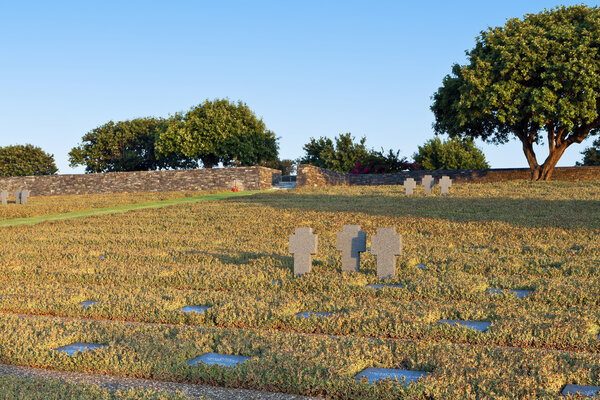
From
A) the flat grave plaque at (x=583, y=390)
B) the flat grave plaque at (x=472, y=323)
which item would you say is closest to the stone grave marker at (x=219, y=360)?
the flat grave plaque at (x=472, y=323)

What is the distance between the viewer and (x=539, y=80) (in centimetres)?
2997

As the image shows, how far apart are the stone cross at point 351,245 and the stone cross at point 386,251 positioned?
0.26 metres

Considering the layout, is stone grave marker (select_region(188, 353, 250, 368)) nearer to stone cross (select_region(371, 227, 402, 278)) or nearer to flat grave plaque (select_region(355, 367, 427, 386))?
flat grave plaque (select_region(355, 367, 427, 386))

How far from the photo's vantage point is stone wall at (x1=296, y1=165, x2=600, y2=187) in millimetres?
32453

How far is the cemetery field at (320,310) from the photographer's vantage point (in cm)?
365

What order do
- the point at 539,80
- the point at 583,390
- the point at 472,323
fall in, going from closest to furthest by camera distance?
1. the point at 583,390
2. the point at 472,323
3. the point at 539,80

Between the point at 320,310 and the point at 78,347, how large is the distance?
2.22 meters

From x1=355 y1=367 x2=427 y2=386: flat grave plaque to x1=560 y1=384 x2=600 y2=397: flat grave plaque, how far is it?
2.75 feet

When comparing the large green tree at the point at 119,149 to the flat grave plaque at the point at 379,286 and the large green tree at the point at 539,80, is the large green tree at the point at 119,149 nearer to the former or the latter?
the large green tree at the point at 539,80

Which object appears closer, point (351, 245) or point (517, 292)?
point (517, 292)

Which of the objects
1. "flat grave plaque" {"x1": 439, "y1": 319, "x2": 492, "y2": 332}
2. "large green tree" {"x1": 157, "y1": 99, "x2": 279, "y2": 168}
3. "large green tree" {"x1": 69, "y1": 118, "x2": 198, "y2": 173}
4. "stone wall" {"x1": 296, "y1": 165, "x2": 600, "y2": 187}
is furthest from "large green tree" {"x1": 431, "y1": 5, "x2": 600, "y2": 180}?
"large green tree" {"x1": 69, "y1": 118, "x2": 198, "y2": 173}

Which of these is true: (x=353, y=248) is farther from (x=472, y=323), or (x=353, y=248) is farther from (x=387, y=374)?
(x=387, y=374)

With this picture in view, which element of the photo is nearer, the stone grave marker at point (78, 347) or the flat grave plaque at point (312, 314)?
the stone grave marker at point (78, 347)

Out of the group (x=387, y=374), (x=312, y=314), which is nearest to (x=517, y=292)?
(x=312, y=314)
